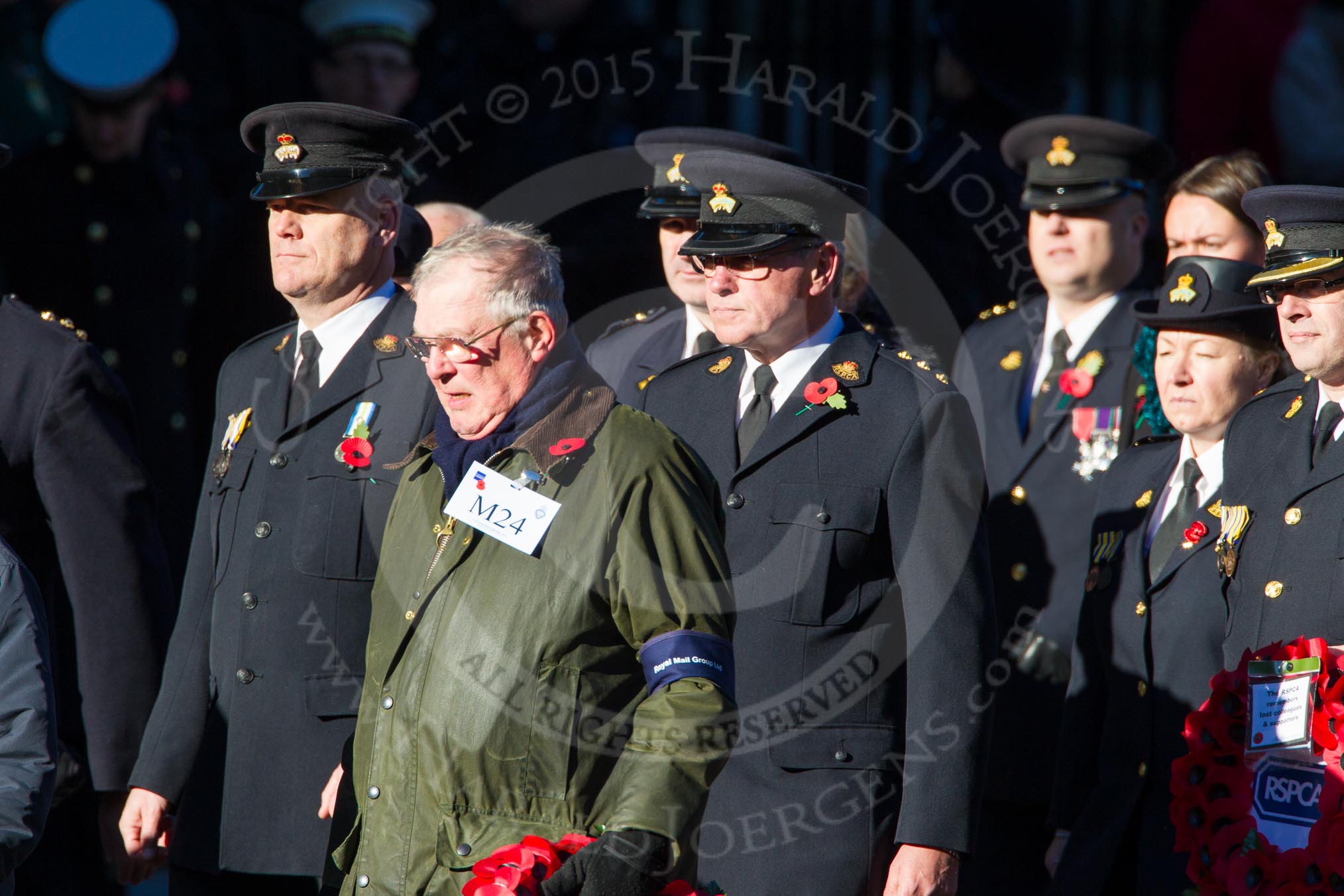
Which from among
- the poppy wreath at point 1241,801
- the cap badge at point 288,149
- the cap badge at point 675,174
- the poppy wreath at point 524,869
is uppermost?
the cap badge at point 675,174

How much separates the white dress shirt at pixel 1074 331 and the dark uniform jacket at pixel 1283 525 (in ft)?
3.52

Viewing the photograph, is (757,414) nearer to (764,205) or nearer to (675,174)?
(764,205)

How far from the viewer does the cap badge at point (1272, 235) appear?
377cm

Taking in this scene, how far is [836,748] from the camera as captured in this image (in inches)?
139

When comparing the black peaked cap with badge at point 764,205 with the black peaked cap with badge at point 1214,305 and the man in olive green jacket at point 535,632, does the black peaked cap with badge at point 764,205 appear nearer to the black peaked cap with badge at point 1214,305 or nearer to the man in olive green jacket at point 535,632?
the man in olive green jacket at point 535,632

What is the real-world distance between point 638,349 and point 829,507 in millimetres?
1488

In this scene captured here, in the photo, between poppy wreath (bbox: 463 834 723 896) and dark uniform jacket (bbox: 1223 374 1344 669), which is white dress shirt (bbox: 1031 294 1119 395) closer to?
dark uniform jacket (bbox: 1223 374 1344 669)

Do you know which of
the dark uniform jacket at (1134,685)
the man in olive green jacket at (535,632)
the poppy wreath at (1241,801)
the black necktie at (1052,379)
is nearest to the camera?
the man in olive green jacket at (535,632)

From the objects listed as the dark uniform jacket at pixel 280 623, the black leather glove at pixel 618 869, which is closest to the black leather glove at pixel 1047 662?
the dark uniform jacket at pixel 280 623

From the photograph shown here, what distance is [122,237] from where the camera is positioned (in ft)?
20.6

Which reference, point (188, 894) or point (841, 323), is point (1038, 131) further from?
point (188, 894)

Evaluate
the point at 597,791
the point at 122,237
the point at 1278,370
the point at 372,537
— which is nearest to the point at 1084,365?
the point at 1278,370

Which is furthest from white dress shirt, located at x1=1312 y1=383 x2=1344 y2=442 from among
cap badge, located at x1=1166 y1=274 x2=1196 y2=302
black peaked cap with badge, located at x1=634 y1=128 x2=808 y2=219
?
black peaked cap with badge, located at x1=634 y1=128 x2=808 y2=219

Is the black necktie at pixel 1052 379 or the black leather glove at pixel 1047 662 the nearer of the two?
the black leather glove at pixel 1047 662
